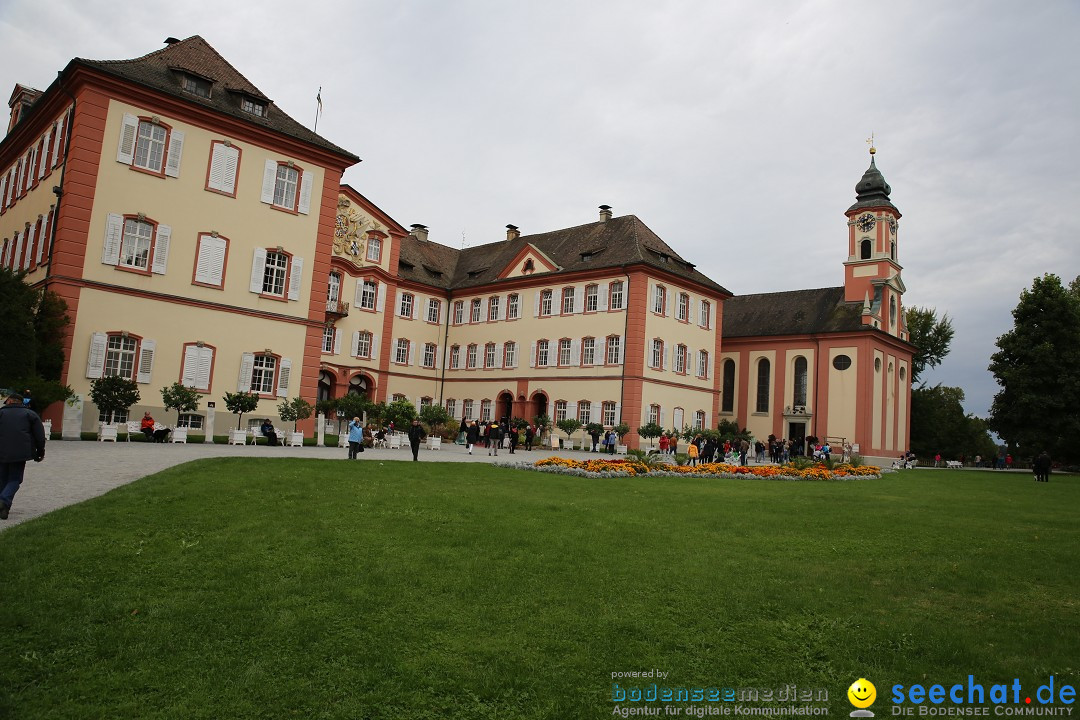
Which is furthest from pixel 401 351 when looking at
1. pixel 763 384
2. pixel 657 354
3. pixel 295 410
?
pixel 763 384

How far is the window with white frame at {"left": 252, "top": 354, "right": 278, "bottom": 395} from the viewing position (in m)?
27.5

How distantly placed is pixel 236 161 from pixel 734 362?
3760 cm

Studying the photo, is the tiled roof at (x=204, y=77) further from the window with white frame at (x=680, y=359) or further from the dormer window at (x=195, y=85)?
the window with white frame at (x=680, y=359)

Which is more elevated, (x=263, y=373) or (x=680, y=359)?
(x=680, y=359)

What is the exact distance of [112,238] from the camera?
80.6 ft

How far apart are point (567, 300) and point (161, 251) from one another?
23.9 m

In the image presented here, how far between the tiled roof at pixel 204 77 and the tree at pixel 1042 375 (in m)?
39.9

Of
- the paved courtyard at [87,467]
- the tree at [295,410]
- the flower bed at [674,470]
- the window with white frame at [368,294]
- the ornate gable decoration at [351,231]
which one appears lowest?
the paved courtyard at [87,467]

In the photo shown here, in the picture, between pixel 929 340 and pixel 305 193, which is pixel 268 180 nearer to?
pixel 305 193

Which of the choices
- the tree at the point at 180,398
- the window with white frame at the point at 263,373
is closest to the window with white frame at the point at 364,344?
the window with white frame at the point at 263,373

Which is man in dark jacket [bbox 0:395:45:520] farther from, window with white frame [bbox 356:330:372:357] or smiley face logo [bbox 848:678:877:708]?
window with white frame [bbox 356:330:372:357]

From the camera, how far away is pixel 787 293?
54719 mm

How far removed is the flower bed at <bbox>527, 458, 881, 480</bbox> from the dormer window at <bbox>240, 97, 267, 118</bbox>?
A: 1818cm

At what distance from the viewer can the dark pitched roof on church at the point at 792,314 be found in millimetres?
49312
